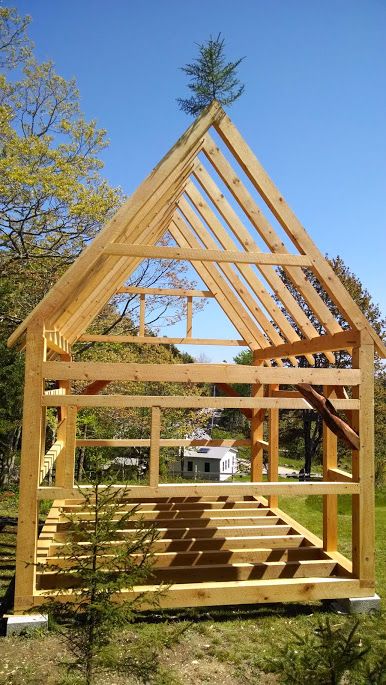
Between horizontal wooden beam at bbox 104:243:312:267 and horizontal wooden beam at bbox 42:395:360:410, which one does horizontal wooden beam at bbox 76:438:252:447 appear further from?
horizontal wooden beam at bbox 104:243:312:267

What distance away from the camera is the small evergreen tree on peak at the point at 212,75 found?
563cm

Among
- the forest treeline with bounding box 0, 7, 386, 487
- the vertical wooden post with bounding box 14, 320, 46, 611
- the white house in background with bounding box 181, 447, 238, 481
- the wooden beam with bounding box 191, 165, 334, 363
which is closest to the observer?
the vertical wooden post with bounding box 14, 320, 46, 611

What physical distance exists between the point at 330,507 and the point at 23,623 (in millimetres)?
4267

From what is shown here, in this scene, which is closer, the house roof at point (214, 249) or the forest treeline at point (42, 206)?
the house roof at point (214, 249)

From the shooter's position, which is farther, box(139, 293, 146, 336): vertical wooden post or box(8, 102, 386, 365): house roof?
box(139, 293, 146, 336): vertical wooden post

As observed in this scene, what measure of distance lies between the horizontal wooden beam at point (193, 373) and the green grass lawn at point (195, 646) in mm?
2609

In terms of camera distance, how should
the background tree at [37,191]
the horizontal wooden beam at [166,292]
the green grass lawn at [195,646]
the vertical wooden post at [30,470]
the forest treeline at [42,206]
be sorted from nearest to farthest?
1. the green grass lawn at [195,646]
2. the vertical wooden post at [30,470]
3. the horizontal wooden beam at [166,292]
4. the forest treeline at [42,206]
5. the background tree at [37,191]

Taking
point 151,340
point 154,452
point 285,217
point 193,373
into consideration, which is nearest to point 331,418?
point 193,373

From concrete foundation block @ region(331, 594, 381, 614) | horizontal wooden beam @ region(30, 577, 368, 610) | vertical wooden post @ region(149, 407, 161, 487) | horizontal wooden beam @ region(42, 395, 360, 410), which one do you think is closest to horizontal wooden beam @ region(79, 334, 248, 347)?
horizontal wooden beam @ region(42, 395, 360, 410)

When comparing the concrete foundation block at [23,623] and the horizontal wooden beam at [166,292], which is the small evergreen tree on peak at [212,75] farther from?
the concrete foundation block at [23,623]

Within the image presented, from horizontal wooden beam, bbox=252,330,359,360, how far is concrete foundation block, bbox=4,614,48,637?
4854 millimetres

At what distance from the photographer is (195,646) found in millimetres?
5012

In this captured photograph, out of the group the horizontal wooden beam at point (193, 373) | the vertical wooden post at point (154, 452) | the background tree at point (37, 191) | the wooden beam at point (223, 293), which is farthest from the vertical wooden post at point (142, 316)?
the vertical wooden post at point (154, 452)

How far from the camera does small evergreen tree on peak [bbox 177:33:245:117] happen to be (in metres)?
5.63
